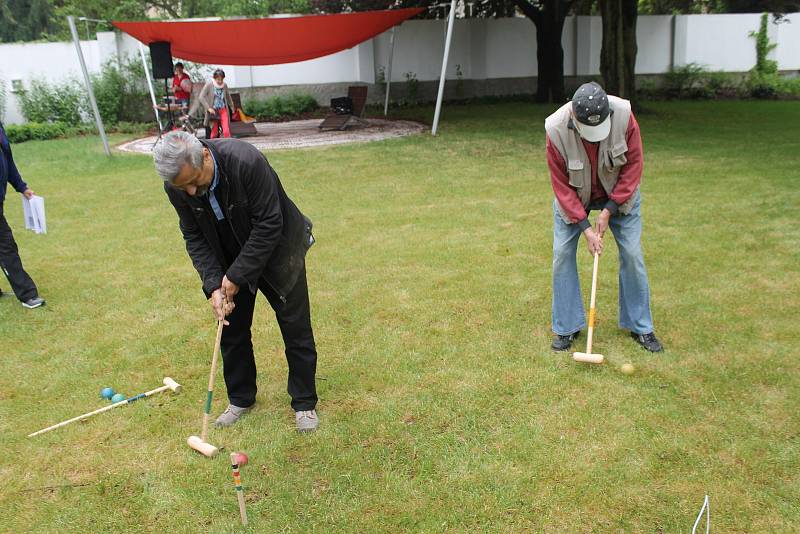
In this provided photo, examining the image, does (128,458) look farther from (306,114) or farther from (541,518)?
(306,114)

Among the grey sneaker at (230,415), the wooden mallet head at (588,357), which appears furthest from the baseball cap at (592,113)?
the grey sneaker at (230,415)

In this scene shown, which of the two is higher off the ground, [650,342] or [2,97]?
[2,97]

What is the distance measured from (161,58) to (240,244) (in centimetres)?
1129

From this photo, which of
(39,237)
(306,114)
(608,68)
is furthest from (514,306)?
(306,114)

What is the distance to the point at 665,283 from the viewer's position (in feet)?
17.8

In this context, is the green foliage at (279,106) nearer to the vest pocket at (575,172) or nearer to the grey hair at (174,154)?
the vest pocket at (575,172)

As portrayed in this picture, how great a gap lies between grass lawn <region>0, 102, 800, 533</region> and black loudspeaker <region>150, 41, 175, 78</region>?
6239mm

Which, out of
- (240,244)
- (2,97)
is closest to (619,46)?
(240,244)

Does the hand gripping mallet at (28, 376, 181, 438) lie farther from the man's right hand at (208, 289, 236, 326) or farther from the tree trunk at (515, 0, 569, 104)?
the tree trunk at (515, 0, 569, 104)

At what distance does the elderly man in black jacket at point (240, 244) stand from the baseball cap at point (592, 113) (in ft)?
5.19

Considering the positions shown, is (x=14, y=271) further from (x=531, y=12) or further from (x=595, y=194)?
(x=531, y=12)

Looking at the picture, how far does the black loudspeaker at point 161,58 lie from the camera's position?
13219mm

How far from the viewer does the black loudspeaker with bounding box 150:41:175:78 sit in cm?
1322

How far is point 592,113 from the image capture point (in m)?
3.70
